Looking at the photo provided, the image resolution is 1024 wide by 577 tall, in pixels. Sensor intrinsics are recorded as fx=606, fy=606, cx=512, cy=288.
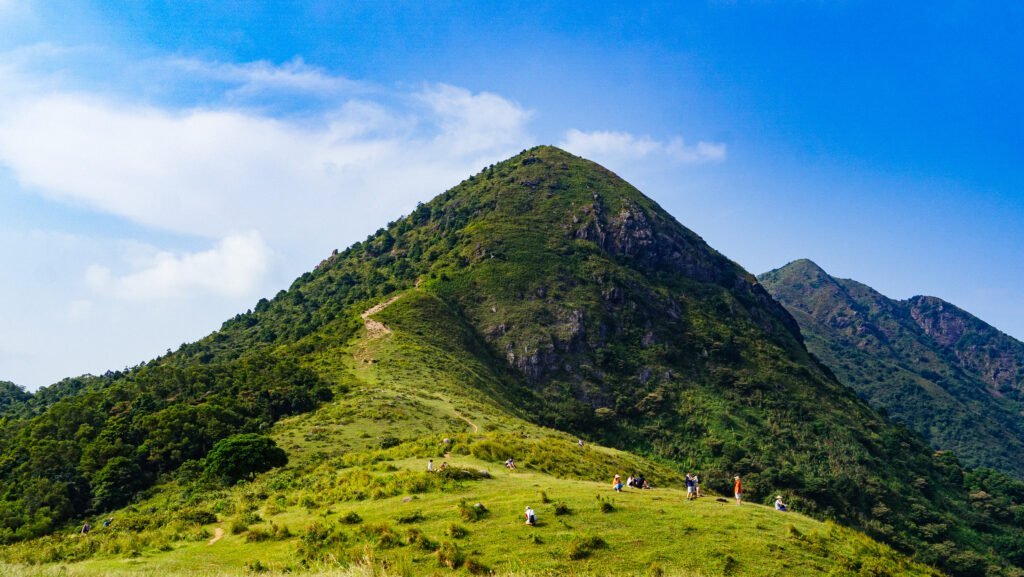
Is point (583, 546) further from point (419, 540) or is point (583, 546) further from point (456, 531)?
point (419, 540)

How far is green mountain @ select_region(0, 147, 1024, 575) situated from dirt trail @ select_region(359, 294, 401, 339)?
0.54 m

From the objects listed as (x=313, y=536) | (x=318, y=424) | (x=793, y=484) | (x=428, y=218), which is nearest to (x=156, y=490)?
(x=318, y=424)

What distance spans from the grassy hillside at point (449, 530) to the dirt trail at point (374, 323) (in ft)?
179

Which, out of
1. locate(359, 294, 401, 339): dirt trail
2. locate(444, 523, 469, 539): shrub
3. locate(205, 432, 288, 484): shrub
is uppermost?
locate(359, 294, 401, 339): dirt trail

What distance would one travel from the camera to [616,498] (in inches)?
1190

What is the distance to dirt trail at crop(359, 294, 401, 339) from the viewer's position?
4187 inches

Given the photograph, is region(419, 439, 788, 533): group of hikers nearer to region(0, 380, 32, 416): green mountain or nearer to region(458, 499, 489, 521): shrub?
region(458, 499, 489, 521): shrub

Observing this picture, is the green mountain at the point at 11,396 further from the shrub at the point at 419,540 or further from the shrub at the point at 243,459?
the shrub at the point at 419,540

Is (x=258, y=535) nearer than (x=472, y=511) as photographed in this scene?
No

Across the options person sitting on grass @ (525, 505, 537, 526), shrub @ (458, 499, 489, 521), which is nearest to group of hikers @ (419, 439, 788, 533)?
person sitting on grass @ (525, 505, 537, 526)

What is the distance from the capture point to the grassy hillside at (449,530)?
73.5 ft

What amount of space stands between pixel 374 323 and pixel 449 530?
88.3 meters

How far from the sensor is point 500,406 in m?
90.7

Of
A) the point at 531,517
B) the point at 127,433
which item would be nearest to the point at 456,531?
the point at 531,517
